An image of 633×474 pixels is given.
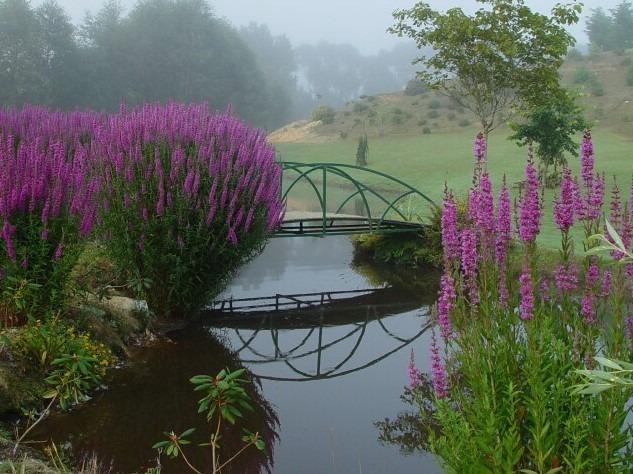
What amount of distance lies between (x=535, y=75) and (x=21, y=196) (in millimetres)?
16281

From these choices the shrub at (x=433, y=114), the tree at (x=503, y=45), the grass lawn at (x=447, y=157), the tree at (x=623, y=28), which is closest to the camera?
the tree at (x=503, y=45)

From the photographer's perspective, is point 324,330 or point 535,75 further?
point 535,75

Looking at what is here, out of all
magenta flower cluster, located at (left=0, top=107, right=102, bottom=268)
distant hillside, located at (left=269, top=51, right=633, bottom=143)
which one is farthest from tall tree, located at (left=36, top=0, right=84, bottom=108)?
magenta flower cluster, located at (left=0, top=107, right=102, bottom=268)

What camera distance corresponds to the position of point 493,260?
4.11 meters

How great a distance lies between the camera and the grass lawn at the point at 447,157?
86.3 ft

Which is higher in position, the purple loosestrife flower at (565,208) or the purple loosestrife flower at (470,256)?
the purple loosestrife flower at (565,208)

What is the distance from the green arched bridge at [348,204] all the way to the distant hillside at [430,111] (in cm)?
1075

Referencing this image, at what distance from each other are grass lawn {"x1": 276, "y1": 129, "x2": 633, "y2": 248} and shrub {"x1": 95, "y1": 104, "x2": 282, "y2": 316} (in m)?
9.08

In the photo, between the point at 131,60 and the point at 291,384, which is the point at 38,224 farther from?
the point at 131,60

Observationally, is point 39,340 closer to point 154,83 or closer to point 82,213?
point 82,213

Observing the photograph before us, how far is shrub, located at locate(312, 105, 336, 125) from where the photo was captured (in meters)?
56.1

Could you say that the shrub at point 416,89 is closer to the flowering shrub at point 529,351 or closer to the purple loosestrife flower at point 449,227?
the flowering shrub at point 529,351

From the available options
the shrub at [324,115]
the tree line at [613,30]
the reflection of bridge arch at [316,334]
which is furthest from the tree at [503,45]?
the tree line at [613,30]

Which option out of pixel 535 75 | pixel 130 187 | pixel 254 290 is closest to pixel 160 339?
pixel 130 187
